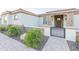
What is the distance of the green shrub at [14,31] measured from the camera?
26.4 ft

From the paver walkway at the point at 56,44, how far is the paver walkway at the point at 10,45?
3.51 ft

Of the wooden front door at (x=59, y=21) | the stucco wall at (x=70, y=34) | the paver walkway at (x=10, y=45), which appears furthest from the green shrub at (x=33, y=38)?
the wooden front door at (x=59, y=21)

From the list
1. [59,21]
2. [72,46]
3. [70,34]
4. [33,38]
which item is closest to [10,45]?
[33,38]

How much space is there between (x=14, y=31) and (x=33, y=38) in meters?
1.98

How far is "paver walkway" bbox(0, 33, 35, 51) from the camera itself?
6.99m

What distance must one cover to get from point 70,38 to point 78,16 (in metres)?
1.46

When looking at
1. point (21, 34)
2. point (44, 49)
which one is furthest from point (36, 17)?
point (44, 49)

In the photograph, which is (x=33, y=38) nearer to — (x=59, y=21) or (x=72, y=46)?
(x=72, y=46)

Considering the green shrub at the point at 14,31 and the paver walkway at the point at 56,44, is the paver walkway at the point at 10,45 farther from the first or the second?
the paver walkway at the point at 56,44

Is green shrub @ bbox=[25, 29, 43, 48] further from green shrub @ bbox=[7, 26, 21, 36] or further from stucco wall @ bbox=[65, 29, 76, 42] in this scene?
stucco wall @ bbox=[65, 29, 76, 42]

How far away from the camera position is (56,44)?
7.60 meters

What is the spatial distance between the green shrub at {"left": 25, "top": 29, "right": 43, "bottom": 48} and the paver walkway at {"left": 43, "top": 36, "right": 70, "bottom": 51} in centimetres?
53

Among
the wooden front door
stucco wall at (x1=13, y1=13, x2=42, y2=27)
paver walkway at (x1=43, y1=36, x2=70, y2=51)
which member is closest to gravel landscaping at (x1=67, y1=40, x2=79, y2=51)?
paver walkway at (x1=43, y1=36, x2=70, y2=51)

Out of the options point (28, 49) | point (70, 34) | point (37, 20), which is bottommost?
point (28, 49)
